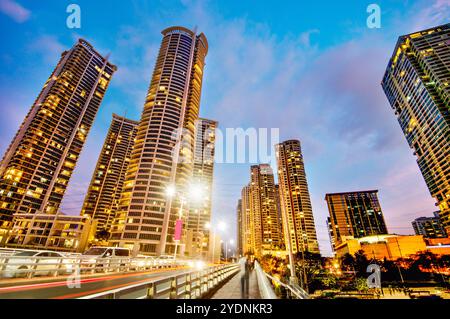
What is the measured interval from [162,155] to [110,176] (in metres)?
81.8

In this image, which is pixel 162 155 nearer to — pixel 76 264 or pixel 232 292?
pixel 76 264

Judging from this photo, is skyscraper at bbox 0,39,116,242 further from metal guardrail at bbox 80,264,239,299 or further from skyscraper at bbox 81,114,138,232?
metal guardrail at bbox 80,264,239,299

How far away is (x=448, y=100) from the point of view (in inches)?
3829

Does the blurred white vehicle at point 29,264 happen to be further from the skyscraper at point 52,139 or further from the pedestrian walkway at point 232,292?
the skyscraper at point 52,139

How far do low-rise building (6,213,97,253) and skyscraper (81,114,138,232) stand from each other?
48.2m

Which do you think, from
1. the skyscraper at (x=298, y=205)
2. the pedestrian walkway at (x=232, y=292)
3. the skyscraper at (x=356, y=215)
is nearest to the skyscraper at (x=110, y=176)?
the skyscraper at (x=298, y=205)

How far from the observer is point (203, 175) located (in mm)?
169375

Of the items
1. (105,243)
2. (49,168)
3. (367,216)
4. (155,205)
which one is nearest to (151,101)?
(155,205)

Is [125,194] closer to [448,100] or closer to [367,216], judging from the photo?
[448,100]

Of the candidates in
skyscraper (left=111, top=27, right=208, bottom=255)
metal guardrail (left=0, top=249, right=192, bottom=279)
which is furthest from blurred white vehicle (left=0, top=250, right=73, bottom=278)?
skyscraper (left=111, top=27, right=208, bottom=255)

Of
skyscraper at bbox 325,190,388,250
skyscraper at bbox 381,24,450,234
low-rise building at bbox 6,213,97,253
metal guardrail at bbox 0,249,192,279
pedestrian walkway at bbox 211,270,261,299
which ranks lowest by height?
pedestrian walkway at bbox 211,270,261,299

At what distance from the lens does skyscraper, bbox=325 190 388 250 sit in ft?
564

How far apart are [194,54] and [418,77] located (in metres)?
132
